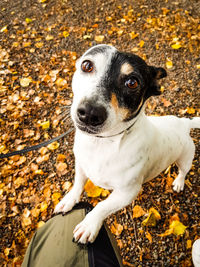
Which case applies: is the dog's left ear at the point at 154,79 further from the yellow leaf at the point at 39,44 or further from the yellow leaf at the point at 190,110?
the yellow leaf at the point at 39,44

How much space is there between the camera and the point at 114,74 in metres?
1.80

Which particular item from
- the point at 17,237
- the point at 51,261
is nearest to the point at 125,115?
the point at 51,261

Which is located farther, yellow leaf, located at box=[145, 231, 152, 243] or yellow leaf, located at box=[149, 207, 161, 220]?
yellow leaf, located at box=[149, 207, 161, 220]

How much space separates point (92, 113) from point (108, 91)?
1.01ft

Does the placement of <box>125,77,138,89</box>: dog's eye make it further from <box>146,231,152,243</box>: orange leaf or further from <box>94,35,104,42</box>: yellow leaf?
<box>94,35,104,42</box>: yellow leaf

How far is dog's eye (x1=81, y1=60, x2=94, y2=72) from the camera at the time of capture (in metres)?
1.89

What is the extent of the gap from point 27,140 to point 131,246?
2571 millimetres

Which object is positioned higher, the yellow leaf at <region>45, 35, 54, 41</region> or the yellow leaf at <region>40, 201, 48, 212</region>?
the yellow leaf at <region>45, 35, 54, 41</region>

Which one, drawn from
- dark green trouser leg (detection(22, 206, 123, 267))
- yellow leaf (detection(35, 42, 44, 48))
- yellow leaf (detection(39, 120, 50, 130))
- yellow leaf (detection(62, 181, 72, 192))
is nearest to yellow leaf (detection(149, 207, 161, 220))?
dark green trouser leg (detection(22, 206, 123, 267))

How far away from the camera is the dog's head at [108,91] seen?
5.19ft

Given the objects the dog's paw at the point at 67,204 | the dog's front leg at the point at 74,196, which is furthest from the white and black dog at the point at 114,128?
the dog's paw at the point at 67,204

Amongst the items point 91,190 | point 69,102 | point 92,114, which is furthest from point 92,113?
point 69,102

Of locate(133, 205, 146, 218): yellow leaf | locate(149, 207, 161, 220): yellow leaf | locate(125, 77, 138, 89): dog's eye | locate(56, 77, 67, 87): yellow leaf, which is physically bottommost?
locate(149, 207, 161, 220): yellow leaf

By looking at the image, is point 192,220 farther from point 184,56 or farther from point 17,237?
point 184,56
